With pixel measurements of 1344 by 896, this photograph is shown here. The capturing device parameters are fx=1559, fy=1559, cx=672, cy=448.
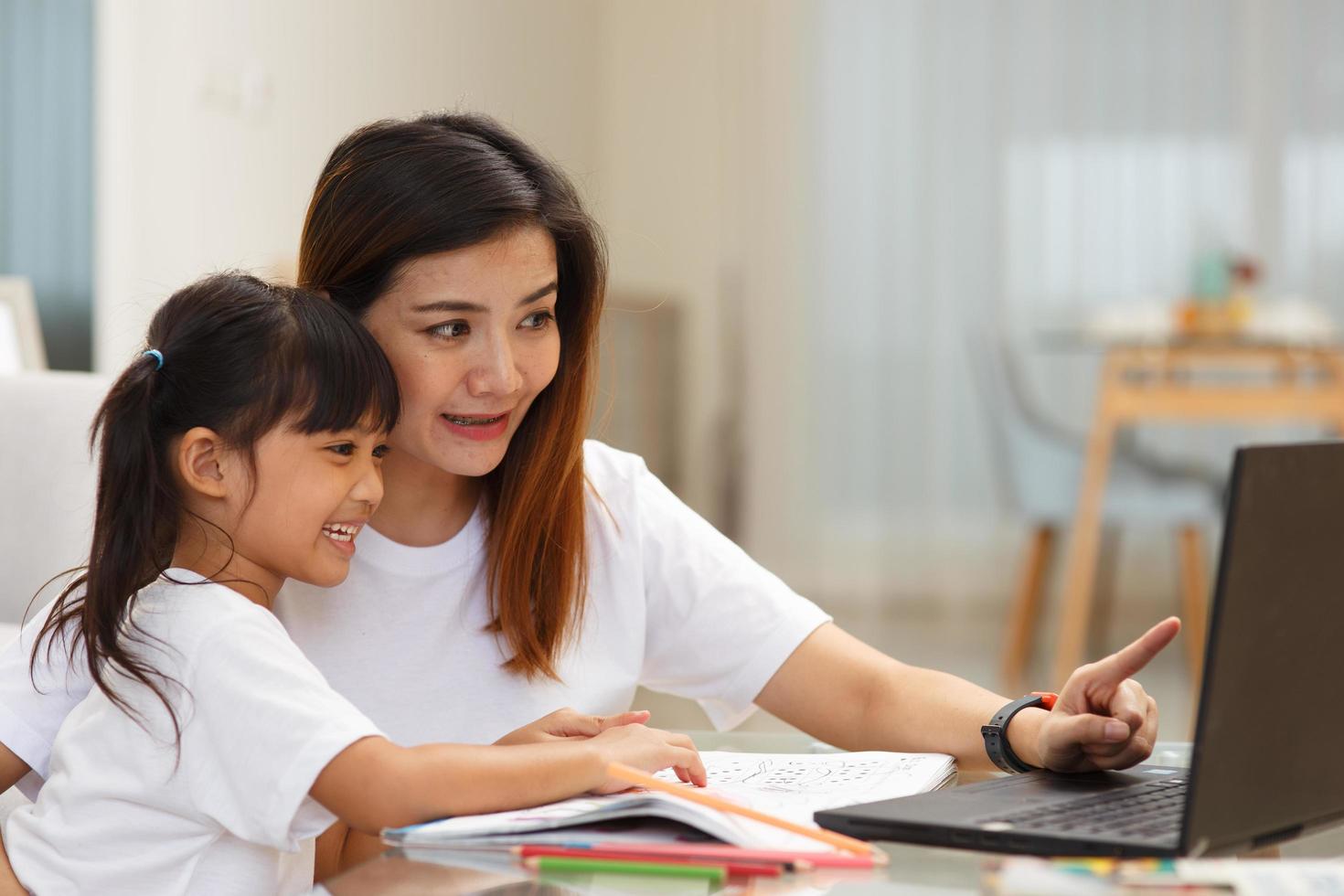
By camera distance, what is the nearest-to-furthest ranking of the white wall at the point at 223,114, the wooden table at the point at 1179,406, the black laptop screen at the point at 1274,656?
1. the black laptop screen at the point at 1274,656
2. the white wall at the point at 223,114
3. the wooden table at the point at 1179,406

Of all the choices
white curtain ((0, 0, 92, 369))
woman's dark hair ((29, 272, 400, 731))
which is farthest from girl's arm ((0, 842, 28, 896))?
white curtain ((0, 0, 92, 369))

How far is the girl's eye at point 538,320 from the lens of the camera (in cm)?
115

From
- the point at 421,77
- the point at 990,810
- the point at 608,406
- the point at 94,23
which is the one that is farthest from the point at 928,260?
the point at 990,810

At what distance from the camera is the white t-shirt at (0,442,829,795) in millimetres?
1171

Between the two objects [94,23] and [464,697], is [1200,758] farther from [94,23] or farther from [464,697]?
[94,23]

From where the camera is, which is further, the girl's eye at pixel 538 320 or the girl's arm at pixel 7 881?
the girl's eye at pixel 538 320

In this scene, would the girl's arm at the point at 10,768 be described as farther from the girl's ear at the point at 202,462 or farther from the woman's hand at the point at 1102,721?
the woman's hand at the point at 1102,721

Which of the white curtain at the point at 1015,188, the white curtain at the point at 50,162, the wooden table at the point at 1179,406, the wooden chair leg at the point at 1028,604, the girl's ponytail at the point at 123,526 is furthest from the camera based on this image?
the white curtain at the point at 1015,188

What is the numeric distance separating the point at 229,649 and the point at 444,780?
0.14 m

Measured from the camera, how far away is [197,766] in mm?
823

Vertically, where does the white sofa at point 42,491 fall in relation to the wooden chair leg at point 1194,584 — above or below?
above

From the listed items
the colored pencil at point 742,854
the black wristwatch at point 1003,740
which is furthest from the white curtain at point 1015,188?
the colored pencil at point 742,854

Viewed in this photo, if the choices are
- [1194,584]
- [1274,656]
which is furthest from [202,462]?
[1194,584]

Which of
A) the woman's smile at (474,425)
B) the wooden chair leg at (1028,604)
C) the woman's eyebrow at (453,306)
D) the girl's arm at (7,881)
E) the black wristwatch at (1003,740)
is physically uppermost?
the woman's eyebrow at (453,306)
